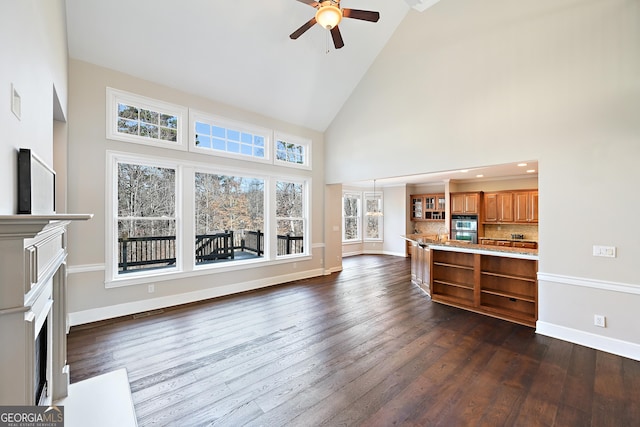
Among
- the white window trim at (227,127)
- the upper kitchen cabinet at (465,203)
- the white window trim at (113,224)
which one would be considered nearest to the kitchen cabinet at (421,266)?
the upper kitchen cabinet at (465,203)

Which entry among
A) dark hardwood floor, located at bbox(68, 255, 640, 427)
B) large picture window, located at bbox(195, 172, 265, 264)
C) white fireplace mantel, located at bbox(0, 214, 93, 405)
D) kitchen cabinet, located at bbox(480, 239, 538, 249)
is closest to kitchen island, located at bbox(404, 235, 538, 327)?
dark hardwood floor, located at bbox(68, 255, 640, 427)

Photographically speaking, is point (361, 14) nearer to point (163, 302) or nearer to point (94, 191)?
point (94, 191)

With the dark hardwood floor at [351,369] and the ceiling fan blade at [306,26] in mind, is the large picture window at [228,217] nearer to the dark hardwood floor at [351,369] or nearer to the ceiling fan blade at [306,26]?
the dark hardwood floor at [351,369]

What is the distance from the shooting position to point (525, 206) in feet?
23.6

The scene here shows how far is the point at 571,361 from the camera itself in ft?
9.52

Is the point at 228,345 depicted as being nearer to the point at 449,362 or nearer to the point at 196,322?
the point at 196,322

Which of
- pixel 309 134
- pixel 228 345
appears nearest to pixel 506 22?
pixel 309 134

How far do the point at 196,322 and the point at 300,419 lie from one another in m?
2.42

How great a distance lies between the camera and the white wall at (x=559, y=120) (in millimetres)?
3049

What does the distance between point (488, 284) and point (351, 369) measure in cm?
306

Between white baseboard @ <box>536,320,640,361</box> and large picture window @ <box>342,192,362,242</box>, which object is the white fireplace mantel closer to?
white baseboard @ <box>536,320,640,361</box>

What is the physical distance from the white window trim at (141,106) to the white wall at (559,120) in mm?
4309

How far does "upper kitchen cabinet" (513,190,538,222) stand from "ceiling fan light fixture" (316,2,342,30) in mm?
6906

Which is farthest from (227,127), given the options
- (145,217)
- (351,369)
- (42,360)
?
(351,369)
